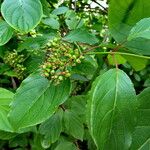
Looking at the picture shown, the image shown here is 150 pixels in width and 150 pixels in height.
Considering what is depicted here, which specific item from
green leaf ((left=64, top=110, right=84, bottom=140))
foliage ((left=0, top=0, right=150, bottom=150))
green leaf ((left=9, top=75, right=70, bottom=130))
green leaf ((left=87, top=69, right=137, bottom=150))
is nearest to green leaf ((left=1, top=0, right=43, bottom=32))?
foliage ((left=0, top=0, right=150, bottom=150))

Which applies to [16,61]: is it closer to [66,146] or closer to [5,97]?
[5,97]

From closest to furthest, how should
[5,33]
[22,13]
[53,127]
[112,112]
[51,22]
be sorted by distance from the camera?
[112,112]
[22,13]
[5,33]
[53,127]
[51,22]

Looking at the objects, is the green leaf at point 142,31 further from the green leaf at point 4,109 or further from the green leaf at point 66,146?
the green leaf at point 66,146

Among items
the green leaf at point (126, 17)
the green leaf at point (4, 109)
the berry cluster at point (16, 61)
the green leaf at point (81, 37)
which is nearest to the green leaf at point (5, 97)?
the green leaf at point (4, 109)

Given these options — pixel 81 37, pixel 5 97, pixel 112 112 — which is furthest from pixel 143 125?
pixel 5 97

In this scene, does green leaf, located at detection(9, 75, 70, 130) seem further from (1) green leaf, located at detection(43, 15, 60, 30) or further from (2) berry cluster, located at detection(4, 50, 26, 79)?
(1) green leaf, located at detection(43, 15, 60, 30)

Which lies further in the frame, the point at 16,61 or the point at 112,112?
the point at 16,61

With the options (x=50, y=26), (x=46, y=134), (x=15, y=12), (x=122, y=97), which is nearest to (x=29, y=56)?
(x=50, y=26)

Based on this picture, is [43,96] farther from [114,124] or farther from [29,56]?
[29,56]
